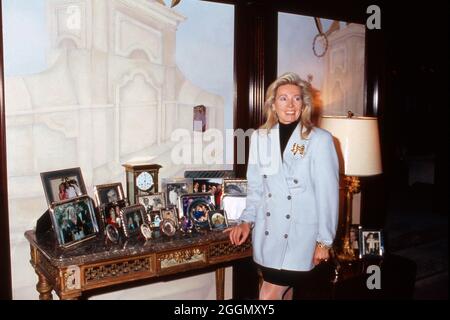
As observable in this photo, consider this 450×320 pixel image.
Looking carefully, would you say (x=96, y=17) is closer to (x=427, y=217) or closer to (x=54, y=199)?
(x=54, y=199)

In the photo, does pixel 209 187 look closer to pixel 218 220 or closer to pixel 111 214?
pixel 218 220

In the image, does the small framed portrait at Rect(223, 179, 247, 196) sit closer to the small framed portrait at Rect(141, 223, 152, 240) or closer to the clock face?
the clock face

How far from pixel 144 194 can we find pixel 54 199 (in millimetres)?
506

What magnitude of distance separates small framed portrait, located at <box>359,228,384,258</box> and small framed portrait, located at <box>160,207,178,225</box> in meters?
1.41

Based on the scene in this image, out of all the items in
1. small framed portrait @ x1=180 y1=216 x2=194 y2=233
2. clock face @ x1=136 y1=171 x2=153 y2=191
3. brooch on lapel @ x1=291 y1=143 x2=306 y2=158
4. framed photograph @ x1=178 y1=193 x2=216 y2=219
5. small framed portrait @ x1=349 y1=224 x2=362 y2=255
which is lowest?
small framed portrait @ x1=349 y1=224 x2=362 y2=255

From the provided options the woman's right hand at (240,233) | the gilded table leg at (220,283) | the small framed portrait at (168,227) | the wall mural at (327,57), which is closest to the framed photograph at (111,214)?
the small framed portrait at (168,227)

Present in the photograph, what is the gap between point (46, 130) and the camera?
2.49 meters

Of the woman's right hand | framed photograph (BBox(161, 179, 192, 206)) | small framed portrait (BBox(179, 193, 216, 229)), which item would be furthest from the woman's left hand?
framed photograph (BBox(161, 179, 192, 206))

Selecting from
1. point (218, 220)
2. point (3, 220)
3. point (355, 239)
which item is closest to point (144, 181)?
point (218, 220)

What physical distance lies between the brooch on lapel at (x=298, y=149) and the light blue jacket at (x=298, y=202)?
0.01 meters

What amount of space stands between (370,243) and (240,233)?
1.17 metres

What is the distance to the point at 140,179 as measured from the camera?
2598 mm

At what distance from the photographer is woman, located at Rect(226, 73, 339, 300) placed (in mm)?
2131

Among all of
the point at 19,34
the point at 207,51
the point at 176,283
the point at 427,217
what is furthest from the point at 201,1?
the point at 427,217
